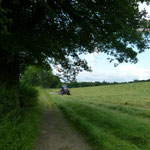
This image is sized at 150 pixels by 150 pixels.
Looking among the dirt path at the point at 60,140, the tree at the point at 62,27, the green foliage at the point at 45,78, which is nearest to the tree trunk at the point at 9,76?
the tree at the point at 62,27

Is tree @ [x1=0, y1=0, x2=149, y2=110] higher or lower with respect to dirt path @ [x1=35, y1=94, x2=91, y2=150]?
higher

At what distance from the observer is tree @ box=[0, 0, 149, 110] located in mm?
5094

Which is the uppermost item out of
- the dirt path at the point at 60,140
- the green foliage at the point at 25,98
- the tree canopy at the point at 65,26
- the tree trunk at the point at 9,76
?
the tree canopy at the point at 65,26

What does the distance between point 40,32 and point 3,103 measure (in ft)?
14.4

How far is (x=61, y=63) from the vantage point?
8.69m

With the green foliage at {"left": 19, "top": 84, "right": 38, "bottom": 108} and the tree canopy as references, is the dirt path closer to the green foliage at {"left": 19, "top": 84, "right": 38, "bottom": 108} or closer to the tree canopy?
the tree canopy

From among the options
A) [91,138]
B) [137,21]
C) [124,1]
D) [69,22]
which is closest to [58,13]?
[69,22]

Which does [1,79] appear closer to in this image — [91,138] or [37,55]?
[37,55]

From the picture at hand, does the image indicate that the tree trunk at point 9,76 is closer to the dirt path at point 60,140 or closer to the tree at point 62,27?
the tree at point 62,27

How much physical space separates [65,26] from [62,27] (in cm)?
19

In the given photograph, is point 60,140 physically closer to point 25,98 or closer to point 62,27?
point 62,27

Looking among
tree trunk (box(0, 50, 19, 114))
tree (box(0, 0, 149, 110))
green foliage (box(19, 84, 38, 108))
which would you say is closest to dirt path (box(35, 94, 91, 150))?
tree trunk (box(0, 50, 19, 114))

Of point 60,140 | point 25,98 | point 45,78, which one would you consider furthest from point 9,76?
point 45,78

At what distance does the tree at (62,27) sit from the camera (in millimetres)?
5094
